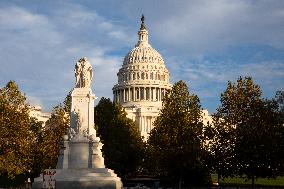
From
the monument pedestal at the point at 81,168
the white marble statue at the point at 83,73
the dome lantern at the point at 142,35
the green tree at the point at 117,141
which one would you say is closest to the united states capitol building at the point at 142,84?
the dome lantern at the point at 142,35

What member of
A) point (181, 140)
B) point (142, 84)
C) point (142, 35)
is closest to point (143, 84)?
point (142, 84)

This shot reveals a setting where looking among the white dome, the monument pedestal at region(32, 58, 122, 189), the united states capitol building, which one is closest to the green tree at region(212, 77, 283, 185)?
the monument pedestal at region(32, 58, 122, 189)

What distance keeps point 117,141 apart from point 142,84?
9630 cm

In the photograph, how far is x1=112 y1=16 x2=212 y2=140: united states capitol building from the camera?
156625 millimetres

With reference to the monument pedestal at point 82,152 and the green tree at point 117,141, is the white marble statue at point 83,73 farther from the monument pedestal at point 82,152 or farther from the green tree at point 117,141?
the green tree at point 117,141

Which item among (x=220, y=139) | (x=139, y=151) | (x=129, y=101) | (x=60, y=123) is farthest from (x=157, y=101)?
(x=220, y=139)

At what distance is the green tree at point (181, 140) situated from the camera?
52.4 metres

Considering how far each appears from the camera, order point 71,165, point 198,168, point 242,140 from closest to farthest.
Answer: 1. point 71,165
2. point 242,140
3. point 198,168

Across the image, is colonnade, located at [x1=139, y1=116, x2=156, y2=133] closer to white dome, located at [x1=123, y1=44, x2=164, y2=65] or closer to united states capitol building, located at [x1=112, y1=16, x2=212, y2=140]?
united states capitol building, located at [x1=112, y1=16, x2=212, y2=140]

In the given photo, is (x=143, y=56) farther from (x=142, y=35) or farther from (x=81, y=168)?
(x=81, y=168)

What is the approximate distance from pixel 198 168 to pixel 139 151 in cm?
1983

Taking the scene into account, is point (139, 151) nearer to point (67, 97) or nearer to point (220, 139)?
point (67, 97)

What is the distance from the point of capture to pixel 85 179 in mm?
36688

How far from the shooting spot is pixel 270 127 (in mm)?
48688
